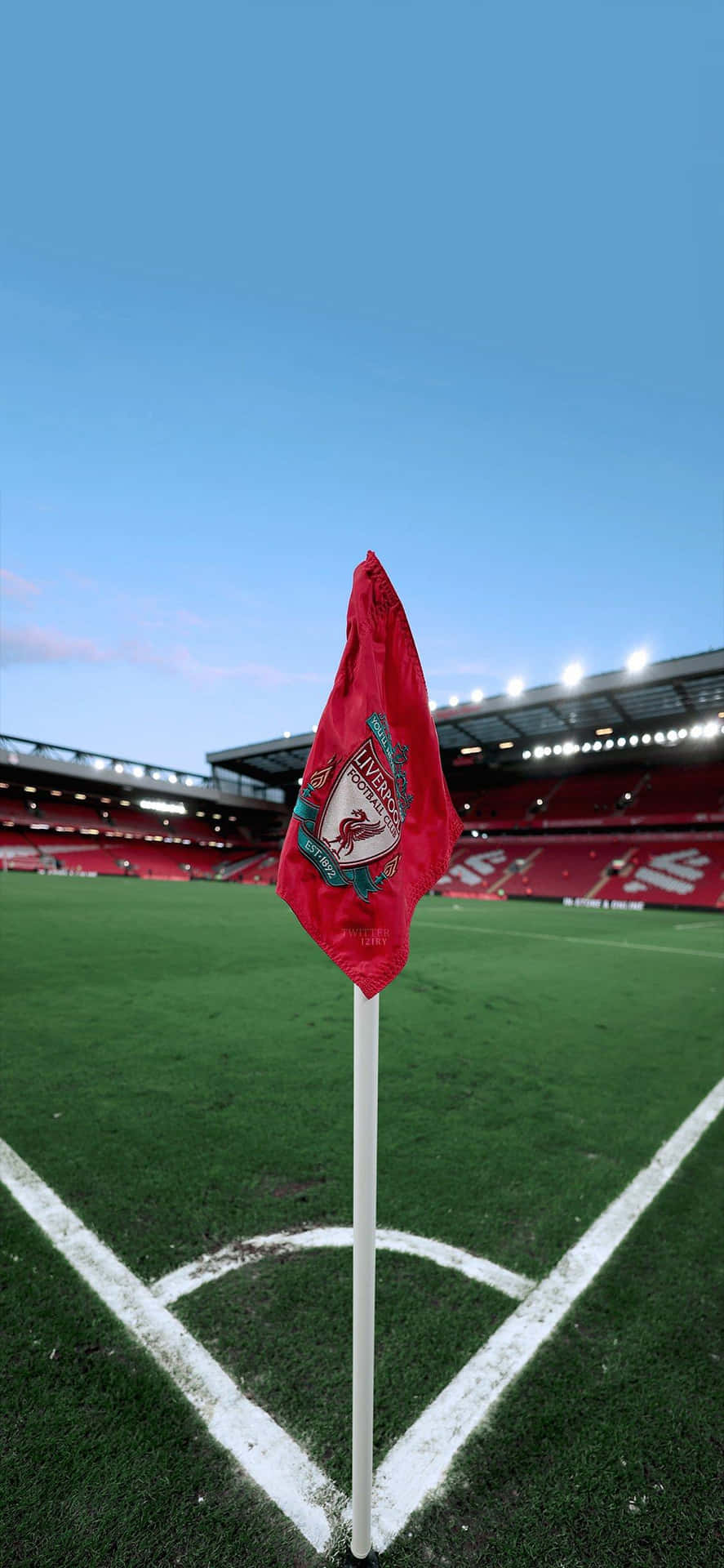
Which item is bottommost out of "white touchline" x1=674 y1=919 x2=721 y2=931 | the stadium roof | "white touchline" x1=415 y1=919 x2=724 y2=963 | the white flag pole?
"white touchline" x1=674 y1=919 x2=721 y2=931

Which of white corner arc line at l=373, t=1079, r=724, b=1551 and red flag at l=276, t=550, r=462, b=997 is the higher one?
red flag at l=276, t=550, r=462, b=997

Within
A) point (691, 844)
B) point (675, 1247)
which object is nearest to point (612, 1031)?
point (675, 1247)

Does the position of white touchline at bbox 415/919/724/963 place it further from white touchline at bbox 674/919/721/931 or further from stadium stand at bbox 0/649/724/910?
stadium stand at bbox 0/649/724/910

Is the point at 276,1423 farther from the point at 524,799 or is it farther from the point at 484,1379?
the point at 524,799

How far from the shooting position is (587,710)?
94.6 ft

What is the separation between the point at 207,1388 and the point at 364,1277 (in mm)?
799

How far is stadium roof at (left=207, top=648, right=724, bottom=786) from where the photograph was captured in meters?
24.0

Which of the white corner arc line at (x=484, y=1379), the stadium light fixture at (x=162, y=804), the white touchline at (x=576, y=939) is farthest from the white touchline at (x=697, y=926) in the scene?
the stadium light fixture at (x=162, y=804)

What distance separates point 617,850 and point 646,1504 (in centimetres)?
3625

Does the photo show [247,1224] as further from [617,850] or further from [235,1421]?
[617,850]

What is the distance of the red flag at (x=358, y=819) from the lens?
3.94 ft

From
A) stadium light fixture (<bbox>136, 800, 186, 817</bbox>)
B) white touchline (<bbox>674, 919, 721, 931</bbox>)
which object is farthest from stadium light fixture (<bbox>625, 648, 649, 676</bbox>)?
stadium light fixture (<bbox>136, 800, 186, 817</bbox>)

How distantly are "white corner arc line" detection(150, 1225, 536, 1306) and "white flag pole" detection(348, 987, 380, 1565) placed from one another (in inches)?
35.5

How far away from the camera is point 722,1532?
4.19ft
